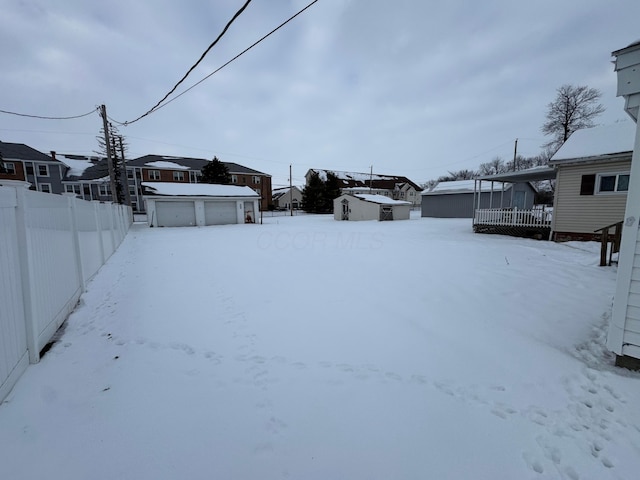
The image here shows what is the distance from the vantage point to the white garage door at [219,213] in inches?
908

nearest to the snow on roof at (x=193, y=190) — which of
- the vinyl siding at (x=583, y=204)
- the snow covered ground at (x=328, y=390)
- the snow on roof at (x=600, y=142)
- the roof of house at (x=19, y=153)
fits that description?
the snow covered ground at (x=328, y=390)

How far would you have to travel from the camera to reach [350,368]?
286cm

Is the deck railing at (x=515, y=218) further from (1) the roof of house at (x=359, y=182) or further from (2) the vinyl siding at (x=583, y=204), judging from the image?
(1) the roof of house at (x=359, y=182)

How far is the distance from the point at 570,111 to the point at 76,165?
191 feet

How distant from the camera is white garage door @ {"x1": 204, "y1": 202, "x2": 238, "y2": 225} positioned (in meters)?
23.1

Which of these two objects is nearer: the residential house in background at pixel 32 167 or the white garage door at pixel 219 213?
the white garage door at pixel 219 213

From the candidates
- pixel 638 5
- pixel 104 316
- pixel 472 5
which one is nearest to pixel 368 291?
pixel 104 316

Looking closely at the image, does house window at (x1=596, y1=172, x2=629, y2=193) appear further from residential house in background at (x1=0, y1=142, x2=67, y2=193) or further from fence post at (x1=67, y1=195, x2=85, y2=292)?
residential house in background at (x1=0, y1=142, x2=67, y2=193)

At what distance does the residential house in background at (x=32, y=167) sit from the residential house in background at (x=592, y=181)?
45173 millimetres

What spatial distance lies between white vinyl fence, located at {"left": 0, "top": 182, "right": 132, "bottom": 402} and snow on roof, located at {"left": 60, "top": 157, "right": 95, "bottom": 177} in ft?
136

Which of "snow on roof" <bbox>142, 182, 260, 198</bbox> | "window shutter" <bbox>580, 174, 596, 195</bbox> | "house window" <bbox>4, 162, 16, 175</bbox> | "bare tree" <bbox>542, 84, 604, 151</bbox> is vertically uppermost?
"bare tree" <bbox>542, 84, 604, 151</bbox>

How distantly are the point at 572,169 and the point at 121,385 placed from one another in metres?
14.9

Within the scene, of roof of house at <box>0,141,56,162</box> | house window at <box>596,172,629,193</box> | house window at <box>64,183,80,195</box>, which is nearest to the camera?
house window at <box>596,172,629,193</box>

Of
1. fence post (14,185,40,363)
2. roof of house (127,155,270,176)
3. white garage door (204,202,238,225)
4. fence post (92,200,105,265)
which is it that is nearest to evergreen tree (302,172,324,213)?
roof of house (127,155,270,176)
